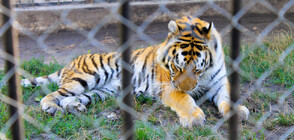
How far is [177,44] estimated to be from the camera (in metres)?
3.02

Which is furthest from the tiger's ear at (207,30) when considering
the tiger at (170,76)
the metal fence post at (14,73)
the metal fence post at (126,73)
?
the metal fence post at (14,73)

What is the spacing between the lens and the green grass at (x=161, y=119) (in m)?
2.53

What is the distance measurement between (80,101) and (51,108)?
1.35ft

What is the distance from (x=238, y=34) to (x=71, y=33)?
17.5ft

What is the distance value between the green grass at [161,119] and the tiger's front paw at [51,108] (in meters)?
0.05

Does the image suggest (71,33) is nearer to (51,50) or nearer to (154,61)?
(51,50)

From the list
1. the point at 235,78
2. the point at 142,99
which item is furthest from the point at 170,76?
the point at 235,78

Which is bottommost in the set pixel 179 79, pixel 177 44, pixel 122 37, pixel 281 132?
pixel 281 132

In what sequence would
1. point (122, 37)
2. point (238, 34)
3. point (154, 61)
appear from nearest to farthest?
1. point (122, 37)
2. point (238, 34)
3. point (154, 61)

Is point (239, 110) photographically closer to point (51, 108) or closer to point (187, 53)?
point (187, 53)

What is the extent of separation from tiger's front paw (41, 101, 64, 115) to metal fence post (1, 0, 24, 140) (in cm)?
164

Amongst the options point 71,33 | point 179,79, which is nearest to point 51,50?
point 71,33

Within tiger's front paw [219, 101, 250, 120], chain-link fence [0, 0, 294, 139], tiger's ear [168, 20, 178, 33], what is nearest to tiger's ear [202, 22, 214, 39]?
chain-link fence [0, 0, 294, 139]

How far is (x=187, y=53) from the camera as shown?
2914 millimetres
